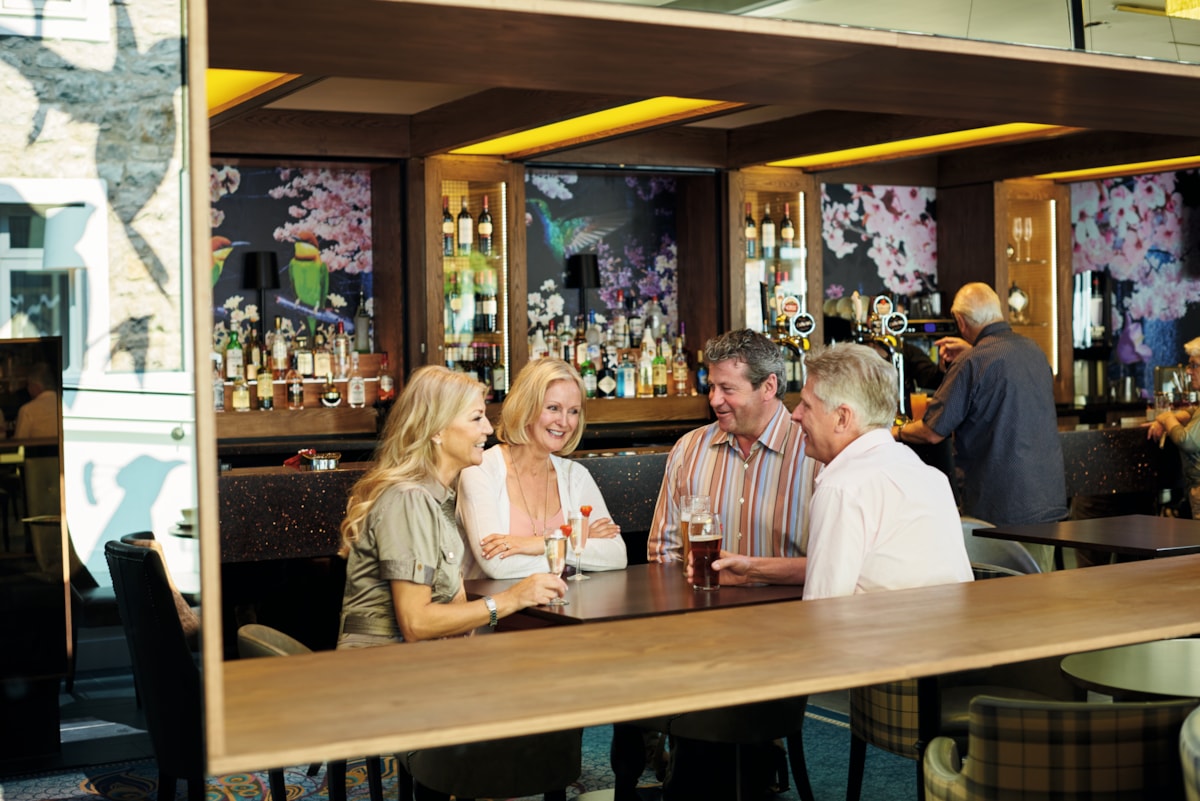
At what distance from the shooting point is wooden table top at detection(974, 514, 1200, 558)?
4020 mm

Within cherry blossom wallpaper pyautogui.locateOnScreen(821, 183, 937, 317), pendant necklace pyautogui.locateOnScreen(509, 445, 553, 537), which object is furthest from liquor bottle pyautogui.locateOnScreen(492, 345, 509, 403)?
pendant necklace pyautogui.locateOnScreen(509, 445, 553, 537)

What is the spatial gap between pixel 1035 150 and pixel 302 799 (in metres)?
6.62

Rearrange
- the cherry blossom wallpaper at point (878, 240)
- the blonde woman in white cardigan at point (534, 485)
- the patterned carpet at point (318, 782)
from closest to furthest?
the blonde woman in white cardigan at point (534, 485), the patterned carpet at point (318, 782), the cherry blossom wallpaper at point (878, 240)

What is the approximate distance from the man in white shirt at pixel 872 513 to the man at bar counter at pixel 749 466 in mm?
761

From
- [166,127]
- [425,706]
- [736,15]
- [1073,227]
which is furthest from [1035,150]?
[425,706]

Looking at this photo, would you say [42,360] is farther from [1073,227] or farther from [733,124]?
[1073,227]

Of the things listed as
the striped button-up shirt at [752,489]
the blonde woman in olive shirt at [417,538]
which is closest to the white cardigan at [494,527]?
the striped button-up shirt at [752,489]

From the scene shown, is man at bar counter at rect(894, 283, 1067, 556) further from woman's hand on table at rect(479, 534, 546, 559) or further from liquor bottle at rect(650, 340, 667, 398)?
woman's hand on table at rect(479, 534, 546, 559)

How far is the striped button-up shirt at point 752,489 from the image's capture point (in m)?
3.94

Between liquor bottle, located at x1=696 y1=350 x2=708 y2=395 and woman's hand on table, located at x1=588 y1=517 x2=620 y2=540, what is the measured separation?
453 centimetres

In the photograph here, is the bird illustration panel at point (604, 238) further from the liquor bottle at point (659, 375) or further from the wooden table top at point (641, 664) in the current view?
the wooden table top at point (641, 664)

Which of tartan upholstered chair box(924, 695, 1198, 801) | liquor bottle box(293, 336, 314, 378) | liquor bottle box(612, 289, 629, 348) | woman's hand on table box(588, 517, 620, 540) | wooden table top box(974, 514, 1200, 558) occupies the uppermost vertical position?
liquor bottle box(612, 289, 629, 348)

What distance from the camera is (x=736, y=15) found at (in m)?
2.28

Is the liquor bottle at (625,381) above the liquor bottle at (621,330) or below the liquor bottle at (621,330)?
below
